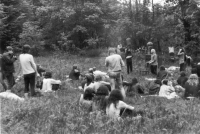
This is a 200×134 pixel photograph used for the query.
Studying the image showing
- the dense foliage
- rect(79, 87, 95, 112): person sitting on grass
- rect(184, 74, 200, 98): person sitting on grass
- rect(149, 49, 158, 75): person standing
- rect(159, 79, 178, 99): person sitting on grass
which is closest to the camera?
rect(79, 87, 95, 112): person sitting on grass

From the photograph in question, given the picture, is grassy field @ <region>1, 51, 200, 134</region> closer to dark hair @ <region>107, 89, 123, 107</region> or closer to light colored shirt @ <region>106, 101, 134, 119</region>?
light colored shirt @ <region>106, 101, 134, 119</region>

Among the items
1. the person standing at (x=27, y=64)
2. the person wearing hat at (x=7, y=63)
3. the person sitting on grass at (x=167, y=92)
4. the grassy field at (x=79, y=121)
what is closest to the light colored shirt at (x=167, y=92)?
the person sitting on grass at (x=167, y=92)

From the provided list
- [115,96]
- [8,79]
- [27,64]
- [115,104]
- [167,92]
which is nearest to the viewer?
[115,96]

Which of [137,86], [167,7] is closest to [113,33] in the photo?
[167,7]

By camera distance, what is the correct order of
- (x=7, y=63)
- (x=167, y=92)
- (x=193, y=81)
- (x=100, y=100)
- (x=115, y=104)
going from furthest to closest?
1. (x=7, y=63)
2. (x=167, y=92)
3. (x=193, y=81)
4. (x=100, y=100)
5. (x=115, y=104)

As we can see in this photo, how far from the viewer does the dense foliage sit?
2362 centimetres

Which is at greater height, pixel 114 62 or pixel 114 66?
pixel 114 62

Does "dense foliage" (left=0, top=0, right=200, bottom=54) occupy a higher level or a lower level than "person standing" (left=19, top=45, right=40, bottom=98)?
higher

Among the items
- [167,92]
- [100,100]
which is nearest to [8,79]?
[100,100]

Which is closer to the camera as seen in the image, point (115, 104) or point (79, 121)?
point (79, 121)

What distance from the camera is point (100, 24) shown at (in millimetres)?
30719

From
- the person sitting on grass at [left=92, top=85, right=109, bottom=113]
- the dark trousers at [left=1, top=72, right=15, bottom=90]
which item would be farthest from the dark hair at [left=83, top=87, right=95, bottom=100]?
the dark trousers at [left=1, top=72, right=15, bottom=90]

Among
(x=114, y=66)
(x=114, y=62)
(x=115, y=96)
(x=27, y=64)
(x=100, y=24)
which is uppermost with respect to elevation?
Answer: (x=100, y=24)

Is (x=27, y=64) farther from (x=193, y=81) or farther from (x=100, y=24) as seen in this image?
(x=100, y=24)
